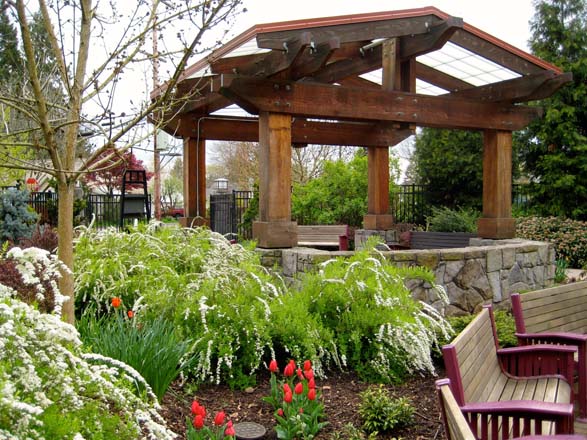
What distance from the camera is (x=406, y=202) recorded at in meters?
14.8

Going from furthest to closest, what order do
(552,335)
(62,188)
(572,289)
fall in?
(572,289), (552,335), (62,188)

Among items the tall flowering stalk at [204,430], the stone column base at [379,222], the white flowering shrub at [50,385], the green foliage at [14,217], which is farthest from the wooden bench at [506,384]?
the green foliage at [14,217]

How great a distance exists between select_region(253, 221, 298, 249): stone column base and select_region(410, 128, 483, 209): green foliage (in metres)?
8.44

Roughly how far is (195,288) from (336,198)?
34.8 ft

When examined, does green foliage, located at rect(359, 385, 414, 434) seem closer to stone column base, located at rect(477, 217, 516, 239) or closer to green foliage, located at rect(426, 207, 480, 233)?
stone column base, located at rect(477, 217, 516, 239)

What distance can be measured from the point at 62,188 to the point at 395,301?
230 centimetres

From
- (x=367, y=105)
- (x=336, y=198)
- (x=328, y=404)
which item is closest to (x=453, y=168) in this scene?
(x=336, y=198)

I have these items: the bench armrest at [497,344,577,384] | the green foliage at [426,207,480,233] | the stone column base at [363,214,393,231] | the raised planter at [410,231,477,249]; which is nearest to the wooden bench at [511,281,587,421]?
the bench armrest at [497,344,577,384]

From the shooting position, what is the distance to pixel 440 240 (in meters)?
9.89

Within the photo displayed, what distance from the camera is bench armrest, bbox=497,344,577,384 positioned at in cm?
343

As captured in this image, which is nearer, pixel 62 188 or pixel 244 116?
pixel 62 188

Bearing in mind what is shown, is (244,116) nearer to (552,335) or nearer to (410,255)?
(410,255)

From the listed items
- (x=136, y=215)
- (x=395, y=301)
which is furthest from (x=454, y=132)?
(x=395, y=301)

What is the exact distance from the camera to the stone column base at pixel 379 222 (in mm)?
10484
